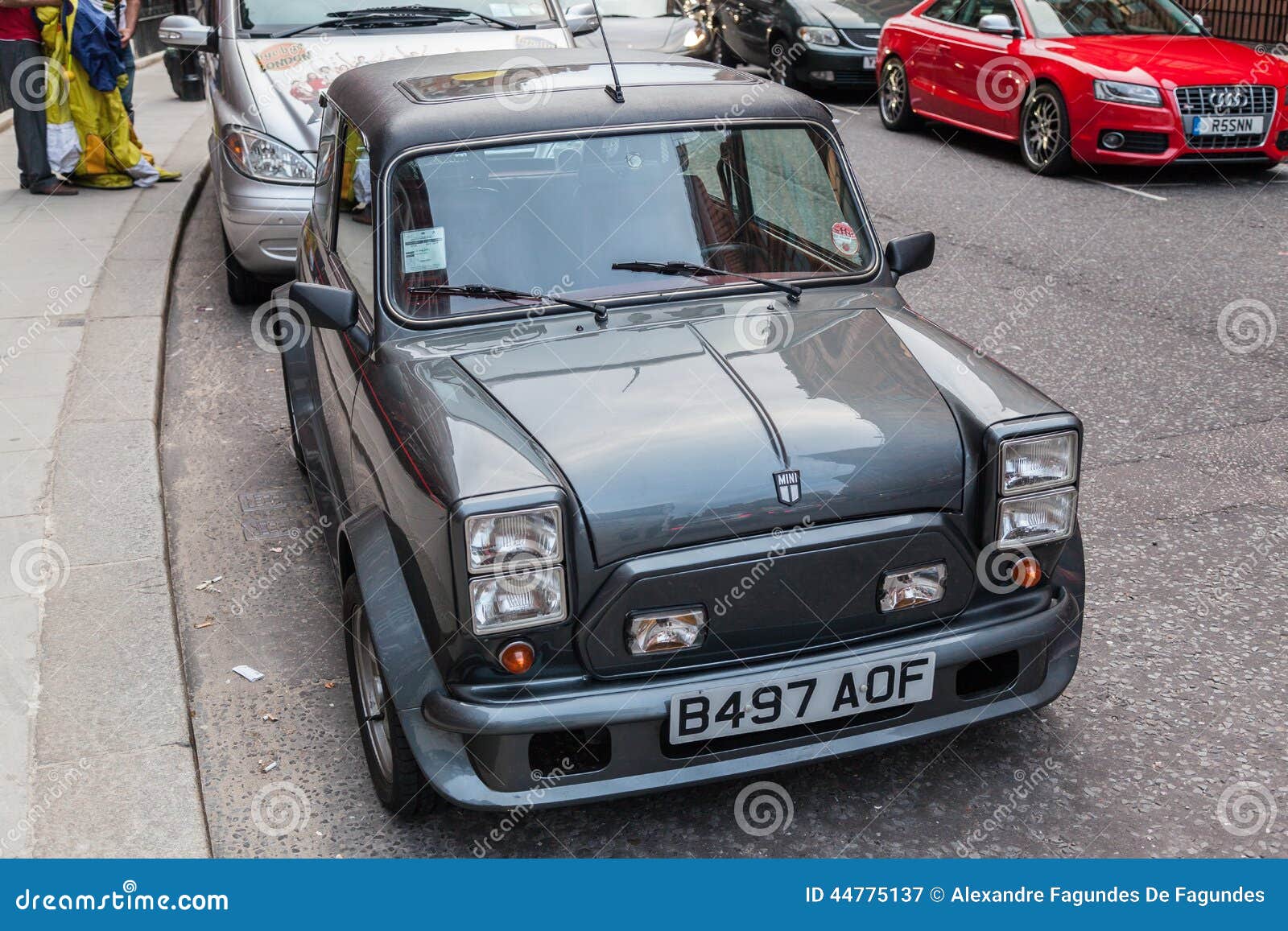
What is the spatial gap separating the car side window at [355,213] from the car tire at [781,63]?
11.4 meters

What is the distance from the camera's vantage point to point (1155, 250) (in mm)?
8461

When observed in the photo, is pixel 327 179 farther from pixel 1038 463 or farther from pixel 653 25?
pixel 653 25

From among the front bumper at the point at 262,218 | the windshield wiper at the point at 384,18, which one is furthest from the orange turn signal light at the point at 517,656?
the windshield wiper at the point at 384,18

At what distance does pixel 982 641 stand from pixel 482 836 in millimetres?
1285

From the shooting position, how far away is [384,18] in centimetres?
768

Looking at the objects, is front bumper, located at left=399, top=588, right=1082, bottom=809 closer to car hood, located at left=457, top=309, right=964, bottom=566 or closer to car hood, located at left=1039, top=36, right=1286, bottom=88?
car hood, located at left=457, top=309, right=964, bottom=566

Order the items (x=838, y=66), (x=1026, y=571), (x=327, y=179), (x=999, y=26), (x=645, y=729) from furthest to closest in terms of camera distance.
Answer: (x=838, y=66), (x=999, y=26), (x=327, y=179), (x=1026, y=571), (x=645, y=729)

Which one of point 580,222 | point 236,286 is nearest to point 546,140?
point 580,222

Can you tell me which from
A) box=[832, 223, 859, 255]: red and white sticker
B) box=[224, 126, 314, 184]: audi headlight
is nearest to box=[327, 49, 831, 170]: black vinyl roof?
box=[832, 223, 859, 255]: red and white sticker

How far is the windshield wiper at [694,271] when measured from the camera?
Answer: 3.71 metres

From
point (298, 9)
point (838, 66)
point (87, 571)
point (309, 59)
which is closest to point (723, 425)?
point (87, 571)

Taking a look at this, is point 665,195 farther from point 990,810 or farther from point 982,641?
point 990,810

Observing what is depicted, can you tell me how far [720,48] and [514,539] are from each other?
15.4m

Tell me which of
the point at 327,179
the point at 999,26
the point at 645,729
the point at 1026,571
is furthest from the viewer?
the point at 999,26
